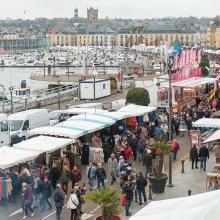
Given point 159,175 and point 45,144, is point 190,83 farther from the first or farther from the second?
point 159,175

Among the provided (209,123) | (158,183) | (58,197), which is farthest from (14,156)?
(209,123)

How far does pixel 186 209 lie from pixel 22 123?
17.7 meters

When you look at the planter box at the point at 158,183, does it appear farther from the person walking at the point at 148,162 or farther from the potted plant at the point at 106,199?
the potted plant at the point at 106,199

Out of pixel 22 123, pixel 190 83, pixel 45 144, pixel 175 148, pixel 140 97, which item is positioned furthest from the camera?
pixel 190 83

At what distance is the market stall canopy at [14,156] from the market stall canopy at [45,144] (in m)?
0.40

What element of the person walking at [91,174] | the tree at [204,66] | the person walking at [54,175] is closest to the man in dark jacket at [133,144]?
the person walking at [91,174]

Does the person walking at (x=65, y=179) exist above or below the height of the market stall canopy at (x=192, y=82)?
below

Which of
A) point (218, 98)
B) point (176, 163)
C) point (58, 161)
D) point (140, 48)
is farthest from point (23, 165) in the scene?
point (140, 48)

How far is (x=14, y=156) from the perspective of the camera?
18.2 m

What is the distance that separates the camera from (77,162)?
21047 mm

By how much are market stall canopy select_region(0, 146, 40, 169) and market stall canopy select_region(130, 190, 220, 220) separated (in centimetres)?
716

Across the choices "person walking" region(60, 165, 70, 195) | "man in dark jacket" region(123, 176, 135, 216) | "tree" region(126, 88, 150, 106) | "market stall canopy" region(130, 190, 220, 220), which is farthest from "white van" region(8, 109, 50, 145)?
"market stall canopy" region(130, 190, 220, 220)

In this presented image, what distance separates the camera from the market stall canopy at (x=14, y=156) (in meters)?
17.6

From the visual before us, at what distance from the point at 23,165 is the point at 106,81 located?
2943 centimetres
